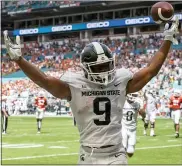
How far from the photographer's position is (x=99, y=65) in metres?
3.54

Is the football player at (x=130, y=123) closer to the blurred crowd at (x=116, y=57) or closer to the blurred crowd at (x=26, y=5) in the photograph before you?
the blurred crowd at (x=116, y=57)

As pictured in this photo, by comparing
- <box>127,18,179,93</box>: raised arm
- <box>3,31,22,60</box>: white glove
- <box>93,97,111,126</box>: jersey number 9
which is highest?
<box>3,31,22,60</box>: white glove

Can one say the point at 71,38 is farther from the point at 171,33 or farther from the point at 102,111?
the point at 102,111

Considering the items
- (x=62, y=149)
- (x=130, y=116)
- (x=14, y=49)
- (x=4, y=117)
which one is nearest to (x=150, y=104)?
(x=4, y=117)

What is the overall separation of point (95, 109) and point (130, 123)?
18.4 feet

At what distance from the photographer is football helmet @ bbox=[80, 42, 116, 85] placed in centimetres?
353

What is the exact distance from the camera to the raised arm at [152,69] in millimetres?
3783

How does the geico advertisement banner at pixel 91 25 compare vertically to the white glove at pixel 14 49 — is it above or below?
below

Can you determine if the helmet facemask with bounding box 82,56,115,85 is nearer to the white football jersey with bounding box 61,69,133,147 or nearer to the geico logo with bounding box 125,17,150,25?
the white football jersey with bounding box 61,69,133,147

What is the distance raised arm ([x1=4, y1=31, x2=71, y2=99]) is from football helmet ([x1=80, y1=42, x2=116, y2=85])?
Answer: 0.69 ft

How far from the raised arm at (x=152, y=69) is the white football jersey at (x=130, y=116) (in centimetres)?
535

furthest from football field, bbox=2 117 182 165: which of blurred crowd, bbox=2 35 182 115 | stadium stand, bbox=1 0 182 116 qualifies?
stadium stand, bbox=1 0 182 116

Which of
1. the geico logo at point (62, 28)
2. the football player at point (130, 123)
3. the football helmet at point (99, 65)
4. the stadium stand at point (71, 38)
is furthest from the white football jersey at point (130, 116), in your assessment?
the geico logo at point (62, 28)

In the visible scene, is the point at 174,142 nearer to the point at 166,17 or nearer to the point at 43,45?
the point at 166,17
